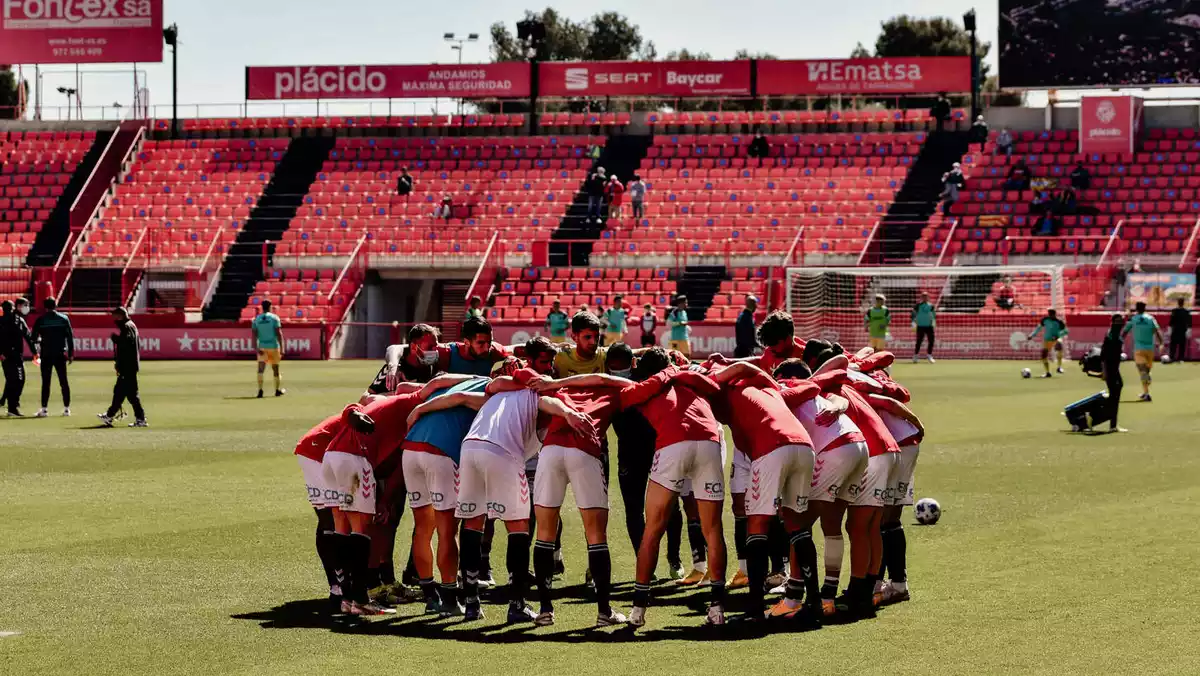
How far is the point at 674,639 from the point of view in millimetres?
10344

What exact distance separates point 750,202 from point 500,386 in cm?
4507

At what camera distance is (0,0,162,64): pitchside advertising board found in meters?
62.8

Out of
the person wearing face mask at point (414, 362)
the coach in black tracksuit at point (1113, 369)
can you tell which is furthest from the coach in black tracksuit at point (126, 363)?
the coach in black tracksuit at point (1113, 369)

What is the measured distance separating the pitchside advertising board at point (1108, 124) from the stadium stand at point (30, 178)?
118ft

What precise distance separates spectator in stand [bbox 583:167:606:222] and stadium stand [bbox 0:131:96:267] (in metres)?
19.1

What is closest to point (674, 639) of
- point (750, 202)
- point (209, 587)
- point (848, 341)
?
point (209, 587)

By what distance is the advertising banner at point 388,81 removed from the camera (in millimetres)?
63656

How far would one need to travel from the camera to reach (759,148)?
192 feet

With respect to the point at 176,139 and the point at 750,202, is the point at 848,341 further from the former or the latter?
the point at 176,139

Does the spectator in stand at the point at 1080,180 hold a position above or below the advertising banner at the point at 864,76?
below

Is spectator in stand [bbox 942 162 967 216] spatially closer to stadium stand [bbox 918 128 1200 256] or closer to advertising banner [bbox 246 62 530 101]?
stadium stand [bbox 918 128 1200 256]

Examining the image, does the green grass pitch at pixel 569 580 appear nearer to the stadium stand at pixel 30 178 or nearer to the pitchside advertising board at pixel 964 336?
the pitchside advertising board at pixel 964 336

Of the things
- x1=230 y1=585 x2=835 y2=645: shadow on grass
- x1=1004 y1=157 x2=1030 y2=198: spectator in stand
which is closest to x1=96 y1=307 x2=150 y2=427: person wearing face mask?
x1=230 y1=585 x2=835 y2=645: shadow on grass

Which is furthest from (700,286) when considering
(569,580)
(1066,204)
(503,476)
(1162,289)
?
(503,476)
